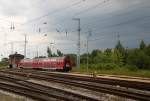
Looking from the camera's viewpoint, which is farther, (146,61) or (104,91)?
(146,61)

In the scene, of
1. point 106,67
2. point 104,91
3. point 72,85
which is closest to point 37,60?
point 106,67

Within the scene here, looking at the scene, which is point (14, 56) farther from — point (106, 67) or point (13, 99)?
point (13, 99)

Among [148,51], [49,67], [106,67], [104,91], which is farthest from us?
[148,51]

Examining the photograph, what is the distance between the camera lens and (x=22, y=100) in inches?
657

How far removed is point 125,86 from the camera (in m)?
24.3

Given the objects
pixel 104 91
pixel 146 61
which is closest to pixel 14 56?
pixel 146 61

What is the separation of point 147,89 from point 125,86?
264cm

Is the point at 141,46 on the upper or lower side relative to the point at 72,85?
upper

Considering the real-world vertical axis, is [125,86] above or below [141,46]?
below

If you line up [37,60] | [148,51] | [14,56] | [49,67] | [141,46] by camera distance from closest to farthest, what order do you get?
[49,67] → [37,60] → [14,56] → [148,51] → [141,46]

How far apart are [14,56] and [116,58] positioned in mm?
52091

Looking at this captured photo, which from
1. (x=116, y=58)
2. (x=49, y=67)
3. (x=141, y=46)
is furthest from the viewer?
(x=141, y=46)

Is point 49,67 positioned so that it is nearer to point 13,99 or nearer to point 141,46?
point 13,99

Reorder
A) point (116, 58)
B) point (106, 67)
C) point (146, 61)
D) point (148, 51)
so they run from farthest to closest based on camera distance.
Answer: point (116, 58), point (148, 51), point (146, 61), point (106, 67)
